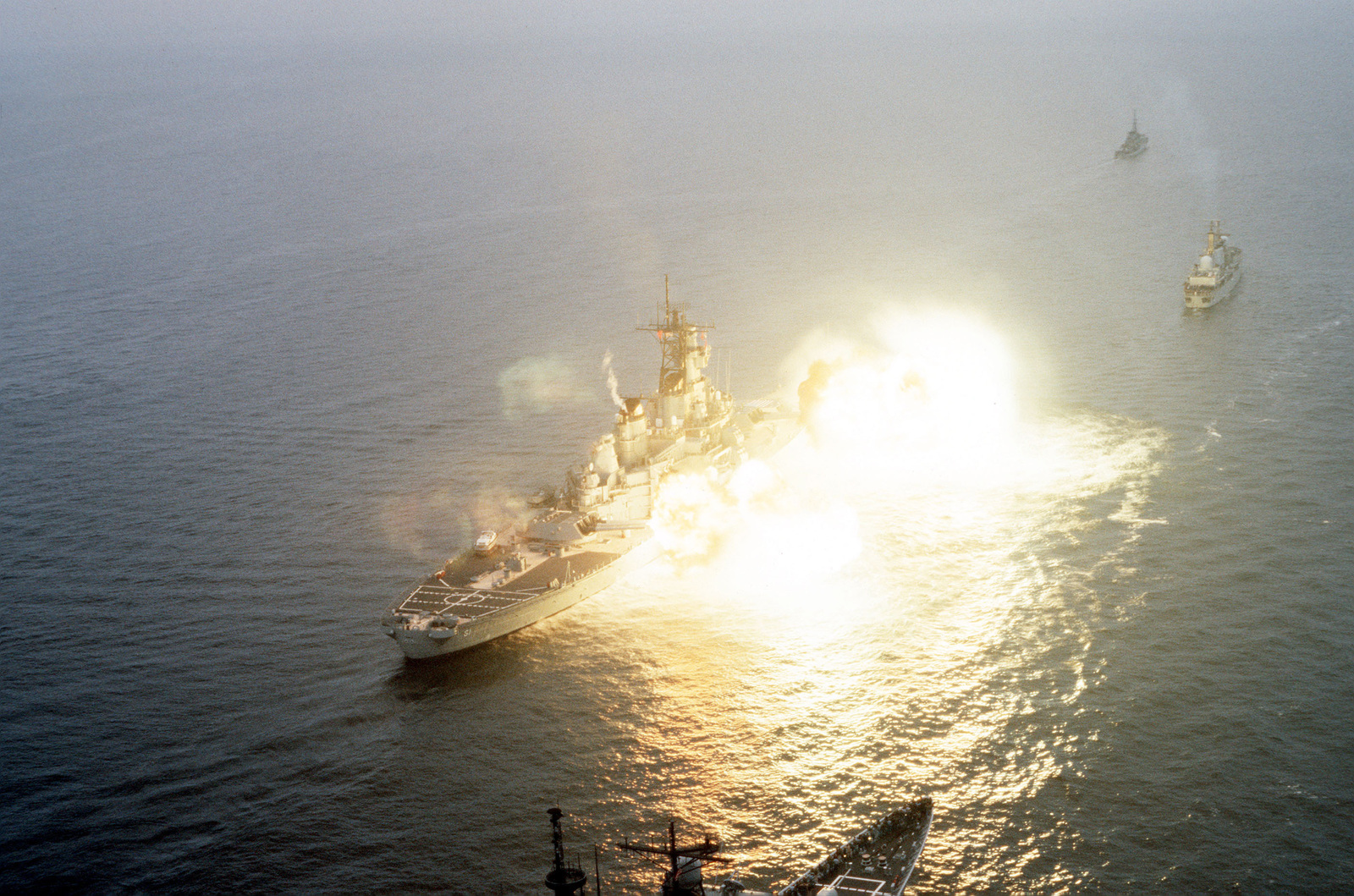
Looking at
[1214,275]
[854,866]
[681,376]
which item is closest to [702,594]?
[681,376]

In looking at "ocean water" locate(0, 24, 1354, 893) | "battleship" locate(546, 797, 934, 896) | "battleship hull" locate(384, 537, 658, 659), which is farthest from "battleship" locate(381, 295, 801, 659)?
"battleship" locate(546, 797, 934, 896)

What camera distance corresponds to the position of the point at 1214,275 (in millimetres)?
124125

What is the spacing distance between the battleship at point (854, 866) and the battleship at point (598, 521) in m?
22.8

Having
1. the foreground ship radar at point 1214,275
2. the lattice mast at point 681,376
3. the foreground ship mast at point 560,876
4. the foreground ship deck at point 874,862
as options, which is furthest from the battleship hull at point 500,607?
the foreground ship radar at point 1214,275

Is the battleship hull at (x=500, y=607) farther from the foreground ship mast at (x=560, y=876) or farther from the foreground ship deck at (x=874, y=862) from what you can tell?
the foreground ship mast at (x=560, y=876)

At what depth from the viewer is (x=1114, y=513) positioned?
8125cm

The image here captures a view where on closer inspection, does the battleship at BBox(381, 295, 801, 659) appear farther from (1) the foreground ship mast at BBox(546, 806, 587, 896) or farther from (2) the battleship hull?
(1) the foreground ship mast at BBox(546, 806, 587, 896)

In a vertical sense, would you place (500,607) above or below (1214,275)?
below

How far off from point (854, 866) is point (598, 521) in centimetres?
3812

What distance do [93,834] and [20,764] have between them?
332 inches

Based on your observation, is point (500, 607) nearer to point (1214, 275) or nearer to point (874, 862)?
point (874, 862)

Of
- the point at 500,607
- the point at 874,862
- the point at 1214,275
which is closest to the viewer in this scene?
the point at 874,862

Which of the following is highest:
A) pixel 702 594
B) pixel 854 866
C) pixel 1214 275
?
pixel 1214 275

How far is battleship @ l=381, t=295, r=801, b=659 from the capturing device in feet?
231
